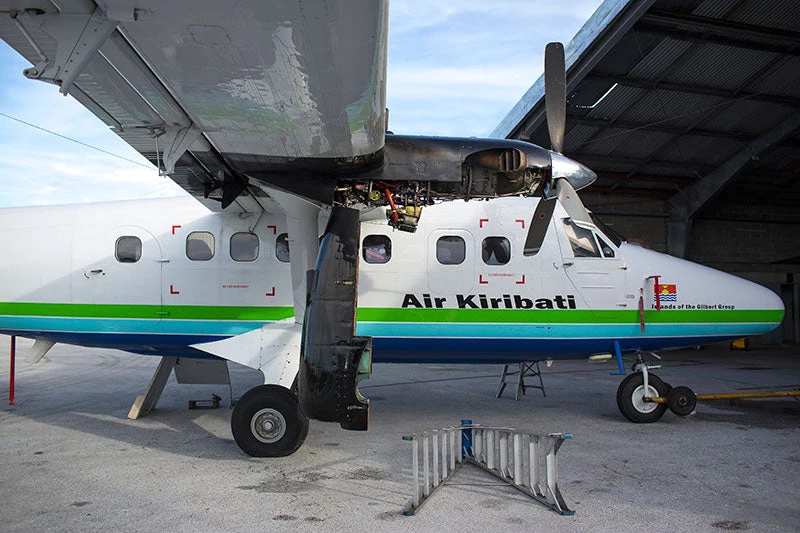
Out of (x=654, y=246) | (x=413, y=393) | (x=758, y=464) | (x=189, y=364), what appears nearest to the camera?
(x=758, y=464)

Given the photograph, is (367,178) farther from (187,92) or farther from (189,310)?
(189,310)

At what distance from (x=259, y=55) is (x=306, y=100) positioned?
2.26 feet

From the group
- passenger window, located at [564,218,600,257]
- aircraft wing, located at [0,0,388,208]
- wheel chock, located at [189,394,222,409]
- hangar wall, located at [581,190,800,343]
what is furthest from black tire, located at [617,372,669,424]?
hangar wall, located at [581,190,800,343]

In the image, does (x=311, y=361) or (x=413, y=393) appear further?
(x=413, y=393)

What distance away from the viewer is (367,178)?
6.32 m

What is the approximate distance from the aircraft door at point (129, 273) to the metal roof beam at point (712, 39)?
37.6ft

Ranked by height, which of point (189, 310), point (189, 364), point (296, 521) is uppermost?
point (189, 310)

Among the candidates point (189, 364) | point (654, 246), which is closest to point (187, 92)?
point (189, 364)

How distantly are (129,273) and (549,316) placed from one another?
20.2 feet

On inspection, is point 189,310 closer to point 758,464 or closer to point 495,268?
point 495,268

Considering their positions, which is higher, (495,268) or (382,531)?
(495,268)

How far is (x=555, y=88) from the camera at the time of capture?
6.93 meters

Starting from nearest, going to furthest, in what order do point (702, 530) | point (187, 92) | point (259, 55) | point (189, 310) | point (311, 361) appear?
point (259, 55), point (187, 92), point (702, 530), point (311, 361), point (189, 310)

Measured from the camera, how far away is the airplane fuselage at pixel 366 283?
866 cm
